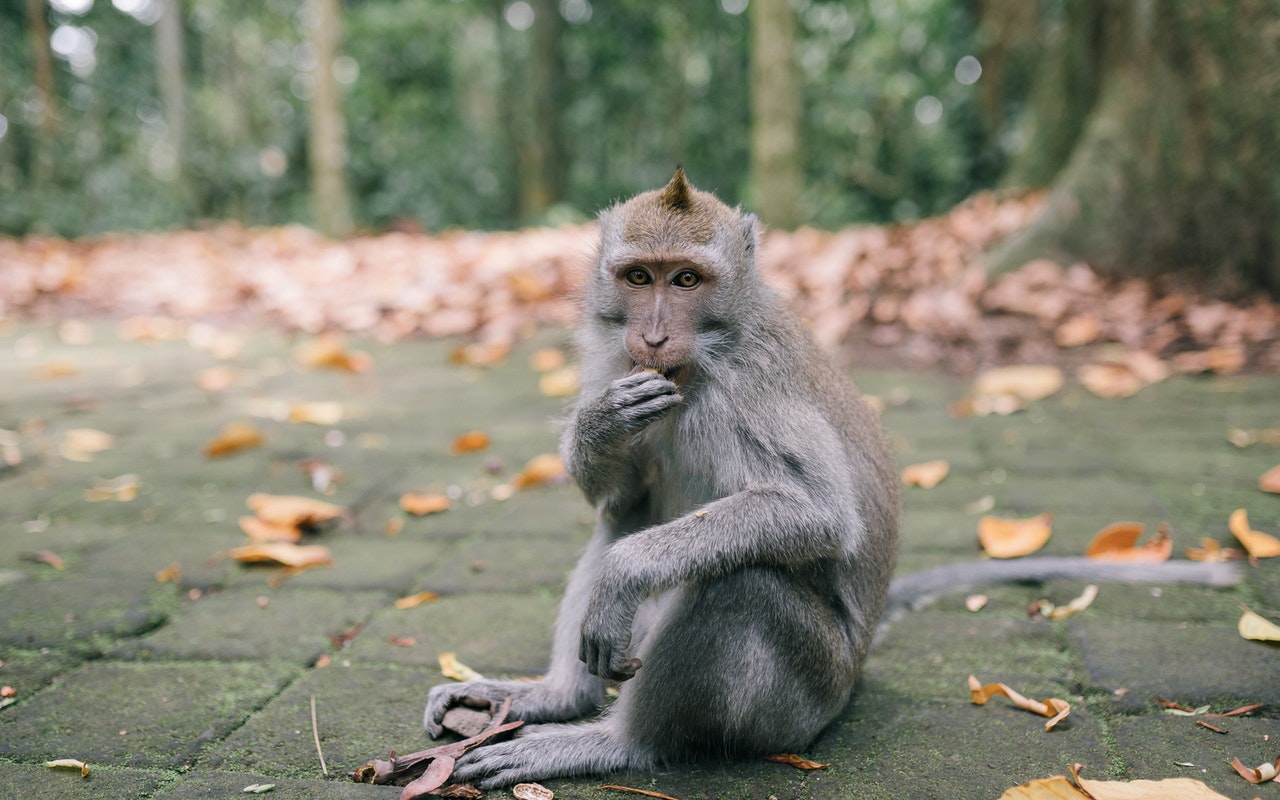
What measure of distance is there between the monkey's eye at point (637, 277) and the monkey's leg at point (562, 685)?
2.09 ft

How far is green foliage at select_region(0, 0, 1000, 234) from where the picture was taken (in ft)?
51.8

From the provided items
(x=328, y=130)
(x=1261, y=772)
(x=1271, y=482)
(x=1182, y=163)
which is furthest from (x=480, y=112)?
(x=1261, y=772)

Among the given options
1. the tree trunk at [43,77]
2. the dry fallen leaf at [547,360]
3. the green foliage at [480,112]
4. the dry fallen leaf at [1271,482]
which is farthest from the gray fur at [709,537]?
the tree trunk at [43,77]

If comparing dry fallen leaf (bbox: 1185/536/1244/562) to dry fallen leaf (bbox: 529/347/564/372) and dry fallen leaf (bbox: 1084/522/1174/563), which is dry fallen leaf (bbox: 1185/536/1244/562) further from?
dry fallen leaf (bbox: 529/347/564/372)

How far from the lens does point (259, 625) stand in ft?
8.95

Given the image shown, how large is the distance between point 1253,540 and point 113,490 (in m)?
4.04

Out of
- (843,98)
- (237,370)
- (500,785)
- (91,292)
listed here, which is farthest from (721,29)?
(500,785)

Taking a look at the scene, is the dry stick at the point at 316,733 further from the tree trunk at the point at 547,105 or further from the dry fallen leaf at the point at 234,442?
the tree trunk at the point at 547,105

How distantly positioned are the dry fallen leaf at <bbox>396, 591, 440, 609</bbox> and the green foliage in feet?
34.7

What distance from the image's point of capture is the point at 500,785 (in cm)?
201

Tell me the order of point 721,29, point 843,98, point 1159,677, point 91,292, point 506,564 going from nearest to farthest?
point 1159,677 → point 506,564 → point 91,292 → point 843,98 → point 721,29

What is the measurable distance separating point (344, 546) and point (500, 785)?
5.19 feet

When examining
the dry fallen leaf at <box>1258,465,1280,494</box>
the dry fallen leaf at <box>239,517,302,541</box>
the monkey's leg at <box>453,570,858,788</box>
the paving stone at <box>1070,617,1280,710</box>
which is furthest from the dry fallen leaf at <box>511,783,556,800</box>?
the dry fallen leaf at <box>1258,465,1280,494</box>

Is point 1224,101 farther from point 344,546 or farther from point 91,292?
point 91,292
